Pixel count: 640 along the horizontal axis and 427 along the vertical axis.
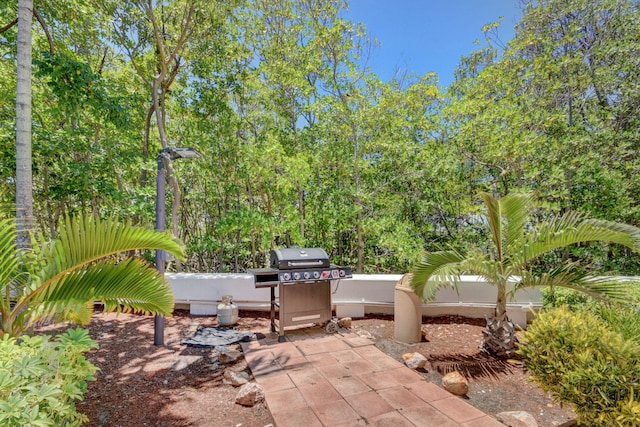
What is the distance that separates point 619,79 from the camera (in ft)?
20.9

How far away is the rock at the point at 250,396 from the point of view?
2.63m

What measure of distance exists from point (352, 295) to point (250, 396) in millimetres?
2642

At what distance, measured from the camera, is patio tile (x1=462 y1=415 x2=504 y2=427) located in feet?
7.46

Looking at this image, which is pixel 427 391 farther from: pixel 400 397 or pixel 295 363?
pixel 295 363

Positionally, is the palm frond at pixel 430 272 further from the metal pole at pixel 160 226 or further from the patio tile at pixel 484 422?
the metal pole at pixel 160 226

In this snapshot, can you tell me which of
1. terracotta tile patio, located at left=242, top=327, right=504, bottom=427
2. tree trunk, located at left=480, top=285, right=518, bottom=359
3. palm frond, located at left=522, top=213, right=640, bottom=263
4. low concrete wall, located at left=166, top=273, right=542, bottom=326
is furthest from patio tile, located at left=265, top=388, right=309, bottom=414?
palm frond, located at left=522, top=213, right=640, bottom=263

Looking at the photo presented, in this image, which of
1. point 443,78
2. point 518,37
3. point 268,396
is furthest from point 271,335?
point 518,37

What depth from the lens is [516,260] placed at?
3285mm

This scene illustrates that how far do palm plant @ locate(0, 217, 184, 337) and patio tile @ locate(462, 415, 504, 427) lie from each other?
2.82 m

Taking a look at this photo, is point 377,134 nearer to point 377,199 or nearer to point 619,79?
point 377,199

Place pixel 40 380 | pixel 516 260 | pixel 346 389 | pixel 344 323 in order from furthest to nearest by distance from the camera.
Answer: pixel 344 323
pixel 516 260
pixel 346 389
pixel 40 380

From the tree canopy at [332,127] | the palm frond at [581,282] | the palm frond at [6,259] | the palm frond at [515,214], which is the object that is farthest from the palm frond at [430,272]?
the palm frond at [6,259]

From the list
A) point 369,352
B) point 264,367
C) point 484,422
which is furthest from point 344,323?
point 484,422

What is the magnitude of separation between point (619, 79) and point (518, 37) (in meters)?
2.34
